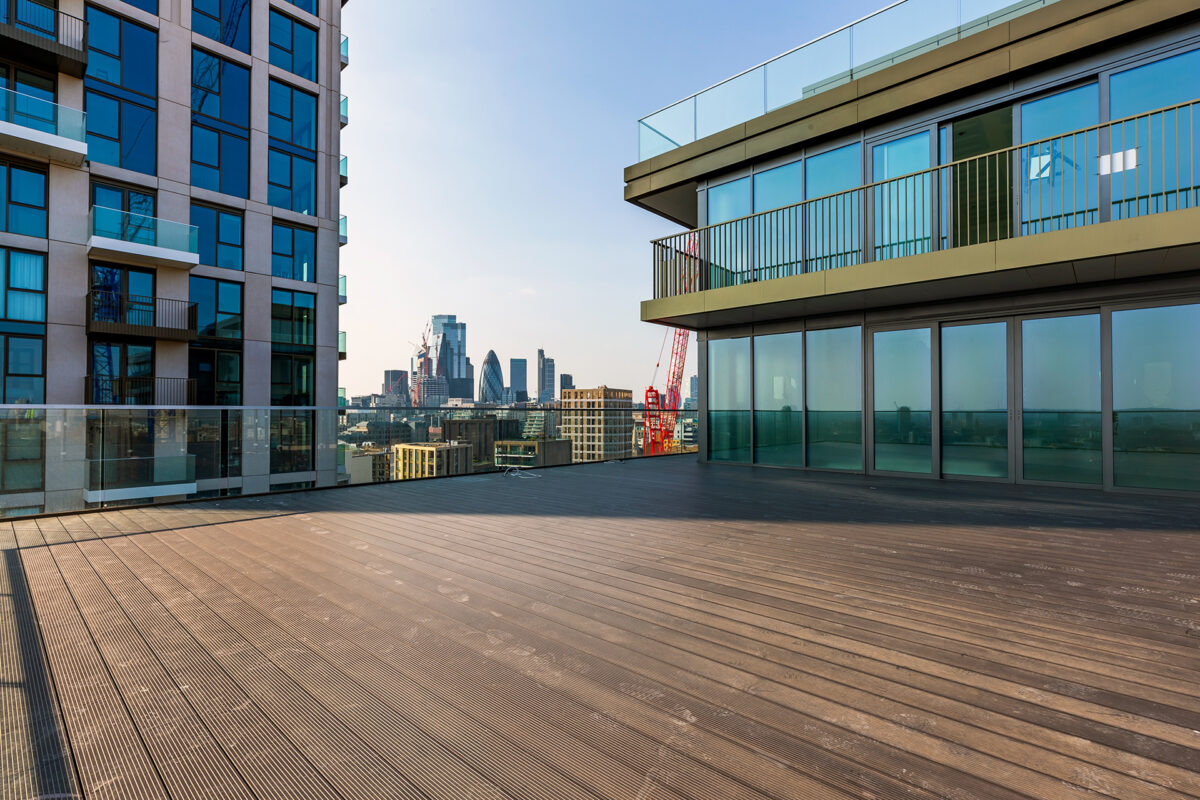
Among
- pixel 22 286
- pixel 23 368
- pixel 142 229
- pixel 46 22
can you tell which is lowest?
pixel 23 368

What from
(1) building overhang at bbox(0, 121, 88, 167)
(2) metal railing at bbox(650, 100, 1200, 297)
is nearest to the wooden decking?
(2) metal railing at bbox(650, 100, 1200, 297)

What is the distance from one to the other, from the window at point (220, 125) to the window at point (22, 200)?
370 cm

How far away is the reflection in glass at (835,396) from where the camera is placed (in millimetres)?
8969

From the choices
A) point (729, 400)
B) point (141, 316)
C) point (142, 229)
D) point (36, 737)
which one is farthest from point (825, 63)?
point (141, 316)

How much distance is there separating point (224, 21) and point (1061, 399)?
81.3 feet

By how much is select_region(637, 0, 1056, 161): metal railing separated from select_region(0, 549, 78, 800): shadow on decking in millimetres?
11135

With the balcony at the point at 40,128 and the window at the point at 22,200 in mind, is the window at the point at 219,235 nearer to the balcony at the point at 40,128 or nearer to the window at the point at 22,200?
the balcony at the point at 40,128

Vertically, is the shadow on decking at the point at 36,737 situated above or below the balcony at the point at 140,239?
below

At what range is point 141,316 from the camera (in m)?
16.0

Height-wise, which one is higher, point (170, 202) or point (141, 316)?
point (170, 202)

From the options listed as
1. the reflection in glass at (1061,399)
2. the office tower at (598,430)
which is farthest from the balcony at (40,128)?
the reflection in glass at (1061,399)

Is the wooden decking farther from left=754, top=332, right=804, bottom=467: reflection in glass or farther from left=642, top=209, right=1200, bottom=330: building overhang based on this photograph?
left=754, top=332, right=804, bottom=467: reflection in glass

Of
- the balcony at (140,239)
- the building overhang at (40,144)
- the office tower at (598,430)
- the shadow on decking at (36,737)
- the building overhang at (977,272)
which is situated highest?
the building overhang at (40,144)

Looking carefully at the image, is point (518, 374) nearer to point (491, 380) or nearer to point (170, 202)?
point (491, 380)
